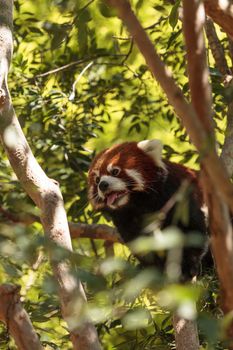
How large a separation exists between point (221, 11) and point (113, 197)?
1966 millimetres

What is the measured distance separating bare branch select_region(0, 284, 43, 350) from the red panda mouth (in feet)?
6.17

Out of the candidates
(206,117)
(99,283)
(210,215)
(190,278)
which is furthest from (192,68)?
(190,278)

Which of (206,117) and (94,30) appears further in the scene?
(94,30)

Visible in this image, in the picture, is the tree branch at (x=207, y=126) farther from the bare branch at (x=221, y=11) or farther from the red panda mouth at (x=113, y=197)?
the red panda mouth at (x=113, y=197)

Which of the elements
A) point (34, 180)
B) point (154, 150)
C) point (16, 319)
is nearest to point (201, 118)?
point (16, 319)

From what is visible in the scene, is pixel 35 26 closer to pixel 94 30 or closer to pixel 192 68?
pixel 94 30

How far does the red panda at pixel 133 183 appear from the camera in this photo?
4488mm

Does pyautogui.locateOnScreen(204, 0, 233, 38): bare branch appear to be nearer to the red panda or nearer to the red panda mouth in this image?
the red panda

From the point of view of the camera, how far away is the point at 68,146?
4.97 m

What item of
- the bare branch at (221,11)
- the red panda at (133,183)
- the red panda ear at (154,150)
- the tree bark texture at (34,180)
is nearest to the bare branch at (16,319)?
the tree bark texture at (34,180)

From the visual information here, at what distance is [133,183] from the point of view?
456 centimetres

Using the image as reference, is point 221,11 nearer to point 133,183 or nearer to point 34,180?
point 34,180

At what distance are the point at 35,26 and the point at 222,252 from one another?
408 cm

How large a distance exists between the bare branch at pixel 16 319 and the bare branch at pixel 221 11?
4.03ft
